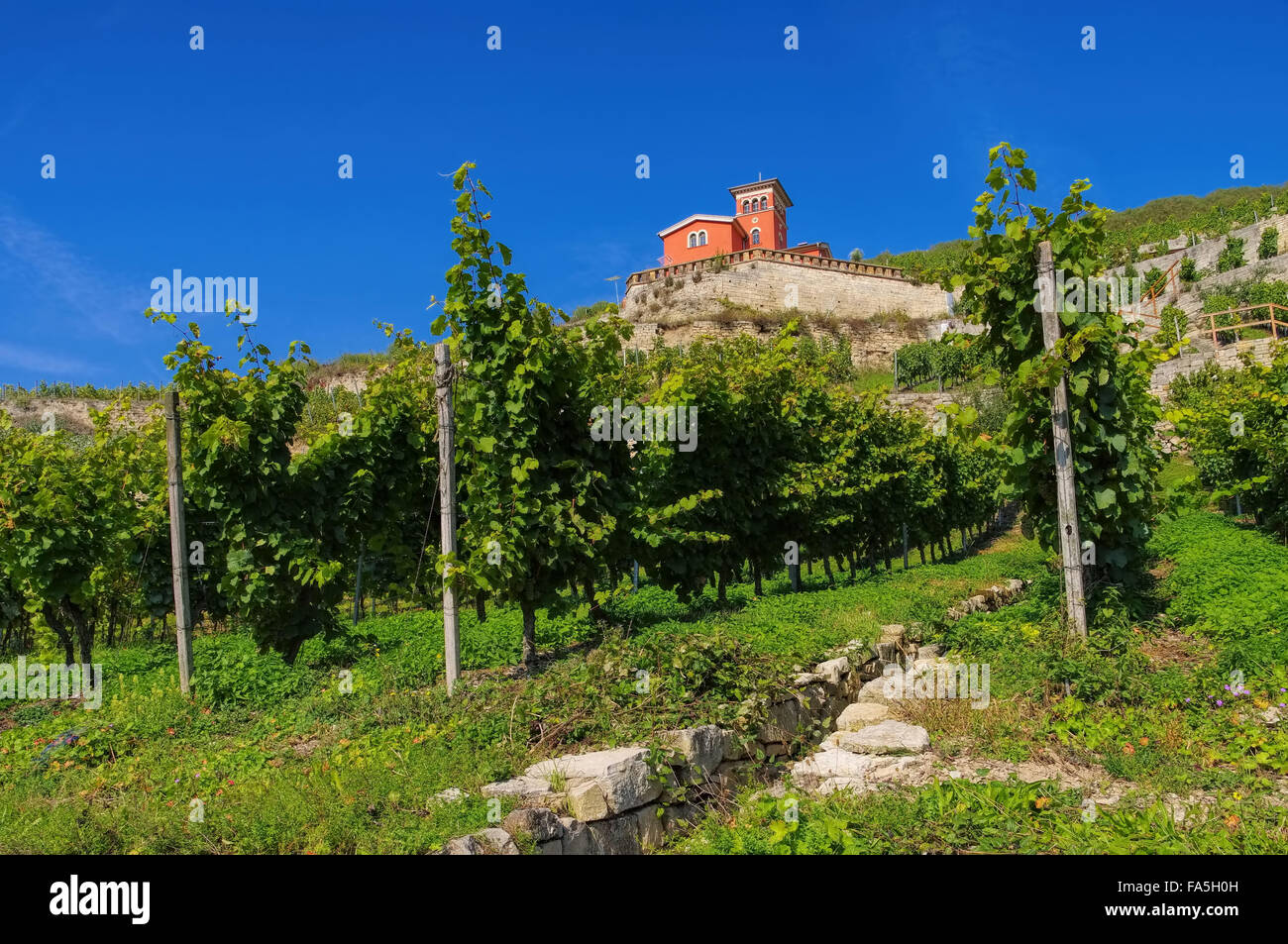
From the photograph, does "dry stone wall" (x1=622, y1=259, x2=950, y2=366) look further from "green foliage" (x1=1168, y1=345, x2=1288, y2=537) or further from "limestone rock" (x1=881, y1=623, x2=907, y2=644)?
"limestone rock" (x1=881, y1=623, x2=907, y2=644)

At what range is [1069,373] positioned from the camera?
26.9ft

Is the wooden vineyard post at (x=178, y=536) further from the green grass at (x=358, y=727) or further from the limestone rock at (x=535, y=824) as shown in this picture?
the limestone rock at (x=535, y=824)

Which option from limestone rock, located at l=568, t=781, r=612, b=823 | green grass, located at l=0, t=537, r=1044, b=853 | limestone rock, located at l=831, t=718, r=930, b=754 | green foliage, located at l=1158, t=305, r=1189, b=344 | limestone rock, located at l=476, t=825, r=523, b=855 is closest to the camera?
limestone rock, located at l=476, t=825, r=523, b=855

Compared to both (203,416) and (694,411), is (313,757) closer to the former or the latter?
(203,416)

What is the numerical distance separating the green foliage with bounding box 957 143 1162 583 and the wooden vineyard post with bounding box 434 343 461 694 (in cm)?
564

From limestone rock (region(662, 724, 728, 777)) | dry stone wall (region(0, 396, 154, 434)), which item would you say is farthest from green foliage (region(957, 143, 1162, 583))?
dry stone wall (region(0, 396, 154, 434))

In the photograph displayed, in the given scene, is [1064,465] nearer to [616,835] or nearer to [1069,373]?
[1069,373]

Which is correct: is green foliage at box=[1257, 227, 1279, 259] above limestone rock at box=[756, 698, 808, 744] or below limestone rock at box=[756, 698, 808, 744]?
above

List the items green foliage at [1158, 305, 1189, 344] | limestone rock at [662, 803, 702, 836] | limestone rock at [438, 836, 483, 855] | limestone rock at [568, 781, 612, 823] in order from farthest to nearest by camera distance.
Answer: green foliage at [1158, 305, 1189, 344] < limestone rock at [662, 803, 702, 836] < limestone rock at [568, 781, 612, 823] < limestone rock at [438, 836, 483, 855]

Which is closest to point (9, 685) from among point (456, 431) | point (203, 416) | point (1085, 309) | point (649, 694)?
point (203, 416)

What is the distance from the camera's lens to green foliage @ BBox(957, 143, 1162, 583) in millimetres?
8297

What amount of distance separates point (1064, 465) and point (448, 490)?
6.20 m

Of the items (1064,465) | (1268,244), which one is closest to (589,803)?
(1064,465)

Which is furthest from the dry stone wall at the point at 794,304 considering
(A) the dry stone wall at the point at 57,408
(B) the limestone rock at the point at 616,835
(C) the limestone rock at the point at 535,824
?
(C) the limestone rock at the point at 535,824
